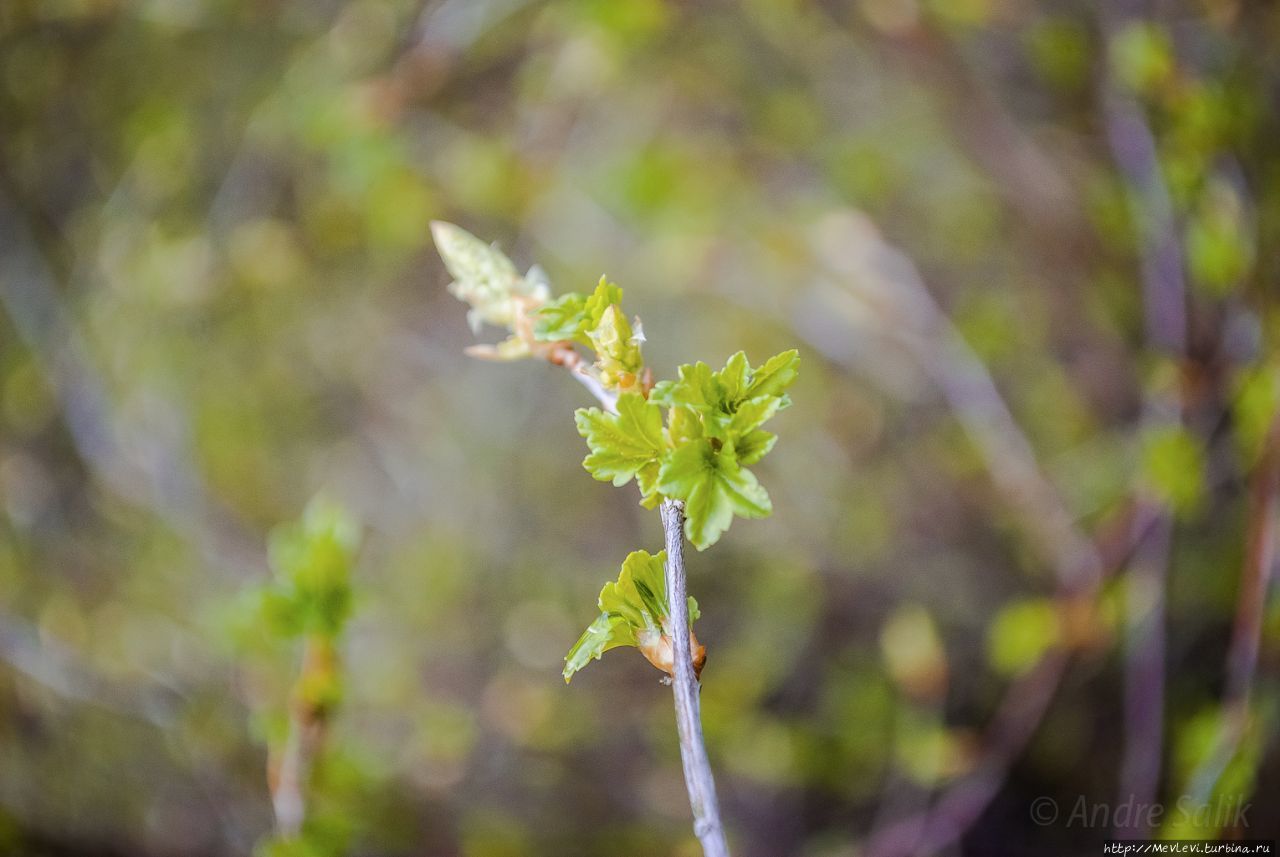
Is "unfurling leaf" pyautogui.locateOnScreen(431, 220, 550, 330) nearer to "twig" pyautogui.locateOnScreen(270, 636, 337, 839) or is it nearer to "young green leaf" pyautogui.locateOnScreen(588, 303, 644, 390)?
"young green leaf" pyautogui.locateOnScreen(588, 303, 644, 390)

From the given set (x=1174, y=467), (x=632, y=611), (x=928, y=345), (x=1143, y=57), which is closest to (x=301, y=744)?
(x=632, y=611)

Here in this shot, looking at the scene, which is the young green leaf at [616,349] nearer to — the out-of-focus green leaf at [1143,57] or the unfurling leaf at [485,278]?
the unfurling leaf at [485,278]

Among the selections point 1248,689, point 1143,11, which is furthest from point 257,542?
point 1143,11

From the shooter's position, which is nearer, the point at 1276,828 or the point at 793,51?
the point at 1276,828

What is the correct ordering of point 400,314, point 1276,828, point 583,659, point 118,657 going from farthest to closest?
1. point 400,314
2. point 118,657
3. point 1276,828
4. point 583,659

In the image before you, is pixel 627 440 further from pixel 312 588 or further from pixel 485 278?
pixel 312 588

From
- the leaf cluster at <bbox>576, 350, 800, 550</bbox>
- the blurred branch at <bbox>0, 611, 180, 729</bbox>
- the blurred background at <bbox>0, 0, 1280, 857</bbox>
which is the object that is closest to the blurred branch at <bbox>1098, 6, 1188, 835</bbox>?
the blurred background at <bbox>0, 0, 1280, 857</bbox>

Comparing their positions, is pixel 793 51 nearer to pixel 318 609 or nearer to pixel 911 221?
pixel 911 221
